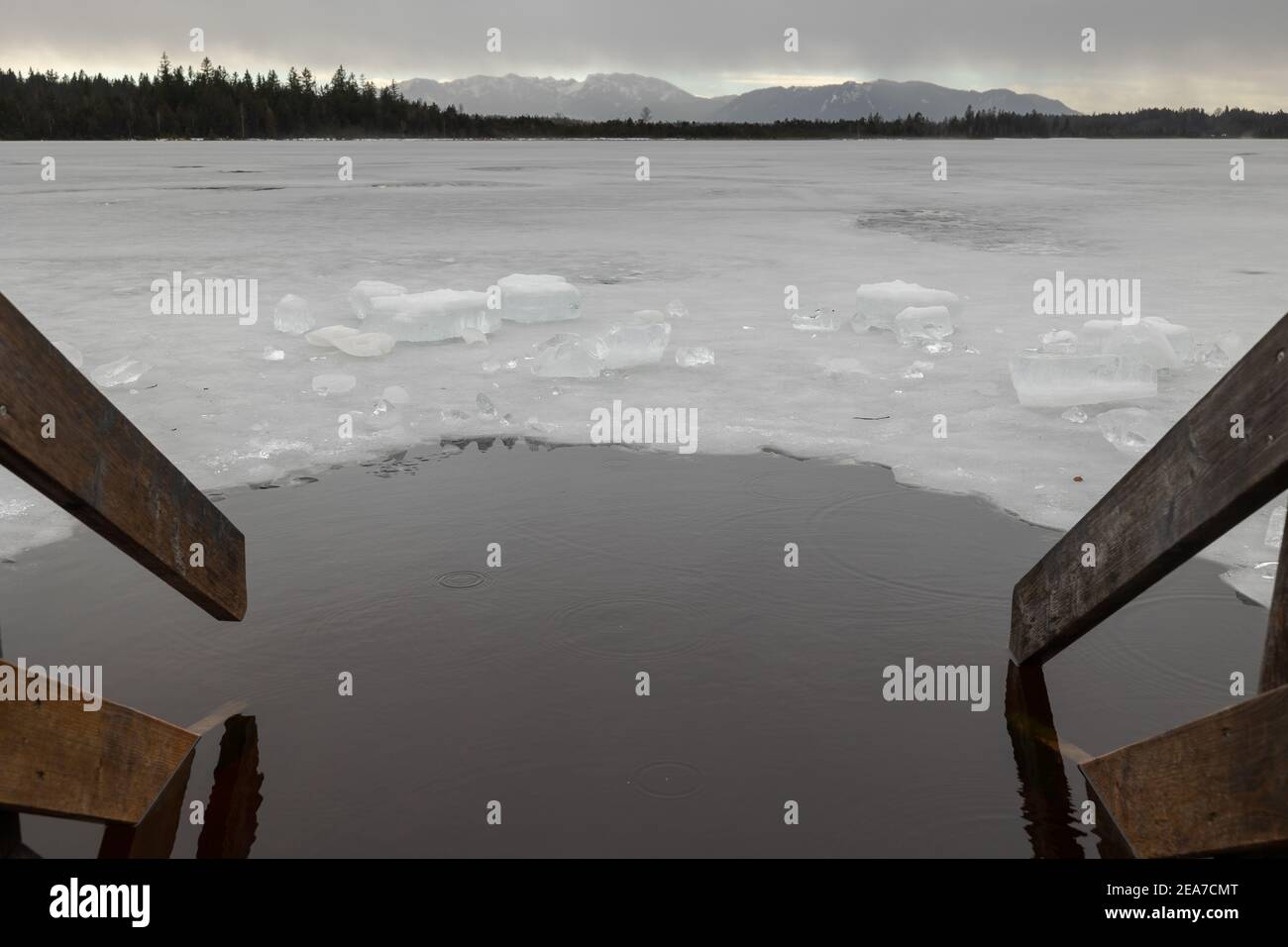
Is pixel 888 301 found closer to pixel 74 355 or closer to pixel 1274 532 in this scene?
pixel 1274 532

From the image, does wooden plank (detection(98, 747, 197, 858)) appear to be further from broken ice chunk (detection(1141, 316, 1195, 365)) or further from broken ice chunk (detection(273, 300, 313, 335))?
broken ice chunk (detection(1141, 316, 1195, 365))

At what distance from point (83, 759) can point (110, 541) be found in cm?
51

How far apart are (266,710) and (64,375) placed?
1485 millimetres

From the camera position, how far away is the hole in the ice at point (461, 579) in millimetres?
4402

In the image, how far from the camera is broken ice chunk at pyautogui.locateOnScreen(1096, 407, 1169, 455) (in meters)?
6.06

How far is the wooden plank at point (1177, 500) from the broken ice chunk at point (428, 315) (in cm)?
636

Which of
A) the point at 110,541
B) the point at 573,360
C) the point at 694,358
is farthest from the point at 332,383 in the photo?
the point at 110,541

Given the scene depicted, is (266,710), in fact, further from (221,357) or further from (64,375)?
(221,357)

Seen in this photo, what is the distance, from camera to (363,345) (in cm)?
837

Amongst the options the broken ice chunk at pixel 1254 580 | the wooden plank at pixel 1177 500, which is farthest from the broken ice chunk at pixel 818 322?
the wooden plank at pixel 1177 500

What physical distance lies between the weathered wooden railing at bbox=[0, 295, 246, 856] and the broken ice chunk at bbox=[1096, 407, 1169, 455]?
494cm
